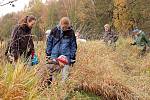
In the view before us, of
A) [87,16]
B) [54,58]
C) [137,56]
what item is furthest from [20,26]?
[87,16]

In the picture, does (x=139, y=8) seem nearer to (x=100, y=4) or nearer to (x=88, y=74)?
(x=100, y=4)

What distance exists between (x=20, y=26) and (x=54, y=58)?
1.13 meters

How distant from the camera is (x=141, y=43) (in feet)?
64.6

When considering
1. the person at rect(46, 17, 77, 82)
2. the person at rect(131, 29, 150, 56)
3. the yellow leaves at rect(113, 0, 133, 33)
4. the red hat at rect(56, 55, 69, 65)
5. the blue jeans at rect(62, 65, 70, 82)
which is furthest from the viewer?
the yellow leaves at rect(113, 0, 133, 33)

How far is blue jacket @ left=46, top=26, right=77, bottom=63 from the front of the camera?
9.36 m

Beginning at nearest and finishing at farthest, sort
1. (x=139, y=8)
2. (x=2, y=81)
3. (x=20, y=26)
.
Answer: (x=2, y=81) < (x=20, y=26) < (x=139, y=8)

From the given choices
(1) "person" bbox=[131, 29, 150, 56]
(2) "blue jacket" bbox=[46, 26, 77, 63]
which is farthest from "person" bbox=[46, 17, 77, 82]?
(1) "person" bbox=[131, 29, 150, 56]

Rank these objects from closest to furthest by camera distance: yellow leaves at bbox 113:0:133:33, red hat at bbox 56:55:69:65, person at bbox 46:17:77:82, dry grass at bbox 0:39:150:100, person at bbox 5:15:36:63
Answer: dry grass at bbox 0:39:150:100
person at bbox 5:15:36:63
red hat at bbox 56:55:69:65
person at bbox 46:17:77:82
yellow leaves at bbox 113:0:133:33

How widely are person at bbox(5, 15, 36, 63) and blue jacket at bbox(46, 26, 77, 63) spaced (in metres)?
0.86

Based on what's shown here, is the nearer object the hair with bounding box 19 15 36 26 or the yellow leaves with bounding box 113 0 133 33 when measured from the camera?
the hair with bounding box 19 15 36 26

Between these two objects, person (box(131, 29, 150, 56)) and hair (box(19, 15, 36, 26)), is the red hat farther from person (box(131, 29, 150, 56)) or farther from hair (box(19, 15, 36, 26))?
person (box(131, 29, 150, 56))

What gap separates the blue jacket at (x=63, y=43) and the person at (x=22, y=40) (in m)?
0.86

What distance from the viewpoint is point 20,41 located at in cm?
850

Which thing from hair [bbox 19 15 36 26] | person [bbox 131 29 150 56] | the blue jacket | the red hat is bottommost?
person [bbox 131 29 150 56]
